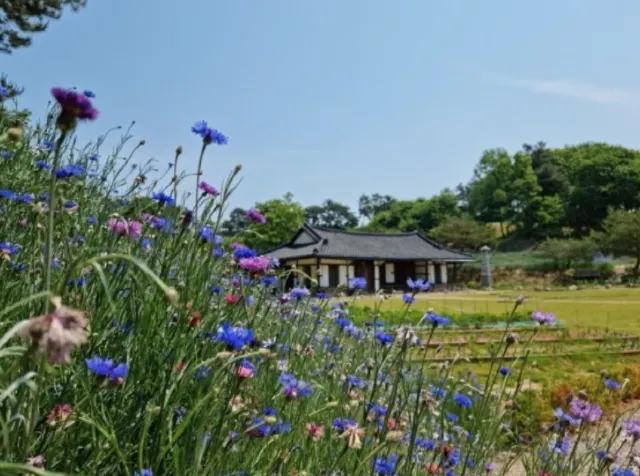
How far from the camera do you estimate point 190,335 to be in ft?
5.52

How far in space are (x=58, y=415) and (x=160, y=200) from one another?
3.29ft

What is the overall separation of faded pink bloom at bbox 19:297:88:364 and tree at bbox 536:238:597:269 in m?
46.1

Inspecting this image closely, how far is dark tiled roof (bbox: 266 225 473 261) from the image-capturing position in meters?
37.9

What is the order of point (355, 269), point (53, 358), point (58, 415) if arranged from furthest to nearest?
point (355, 269), point (58, 415), point (53, 358)

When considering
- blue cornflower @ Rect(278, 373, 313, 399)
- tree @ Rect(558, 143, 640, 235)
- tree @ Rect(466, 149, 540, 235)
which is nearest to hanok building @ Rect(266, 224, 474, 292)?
tree @ Rect(558, 143, 640, 235)

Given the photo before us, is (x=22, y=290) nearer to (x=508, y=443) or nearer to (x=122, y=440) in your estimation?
(x=122, y=440)

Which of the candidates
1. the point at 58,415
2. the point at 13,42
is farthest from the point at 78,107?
the point at 13,42

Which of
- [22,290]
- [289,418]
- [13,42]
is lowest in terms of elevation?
[289,418]

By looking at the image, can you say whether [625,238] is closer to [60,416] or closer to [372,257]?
[372,257]

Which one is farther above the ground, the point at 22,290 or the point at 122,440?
the point at 22,290

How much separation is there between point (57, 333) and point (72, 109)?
0.27m

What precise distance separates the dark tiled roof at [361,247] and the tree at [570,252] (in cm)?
651

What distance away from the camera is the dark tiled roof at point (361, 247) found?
1492 inches

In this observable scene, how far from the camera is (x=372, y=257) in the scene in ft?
126
